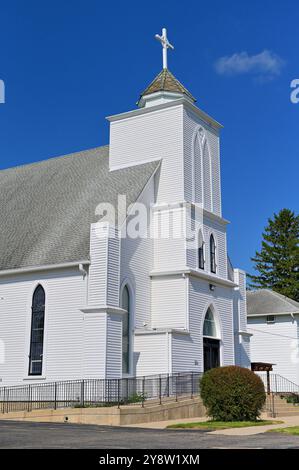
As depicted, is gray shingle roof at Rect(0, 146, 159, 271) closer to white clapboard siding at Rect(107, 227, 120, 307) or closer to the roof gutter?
the roof gutter

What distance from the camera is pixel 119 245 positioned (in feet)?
91.3

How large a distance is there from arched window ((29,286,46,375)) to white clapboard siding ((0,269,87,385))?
20cm

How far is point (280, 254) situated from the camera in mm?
71000

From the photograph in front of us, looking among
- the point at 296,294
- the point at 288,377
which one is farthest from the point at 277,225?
the point at 288,377

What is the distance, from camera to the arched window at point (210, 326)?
31.8 metres

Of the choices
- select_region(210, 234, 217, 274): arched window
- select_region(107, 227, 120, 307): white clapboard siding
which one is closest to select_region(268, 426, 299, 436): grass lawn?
select_region(107, 227, 120, 307): white clapboard siding

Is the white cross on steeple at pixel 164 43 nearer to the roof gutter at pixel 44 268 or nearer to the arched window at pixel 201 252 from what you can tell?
the arched window at pixel 201 252

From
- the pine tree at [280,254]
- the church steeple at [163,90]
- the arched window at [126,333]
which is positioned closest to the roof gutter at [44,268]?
the arched window at [126,333]

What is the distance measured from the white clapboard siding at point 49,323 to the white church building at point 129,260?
0.05 meters

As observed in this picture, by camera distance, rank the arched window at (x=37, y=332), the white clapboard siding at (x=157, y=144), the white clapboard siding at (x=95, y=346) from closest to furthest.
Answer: the white clapboard siding at (x=95, y=346) → the arched window at (x=37, y=332) → the white clapboard siding at (x=157, y=144)
